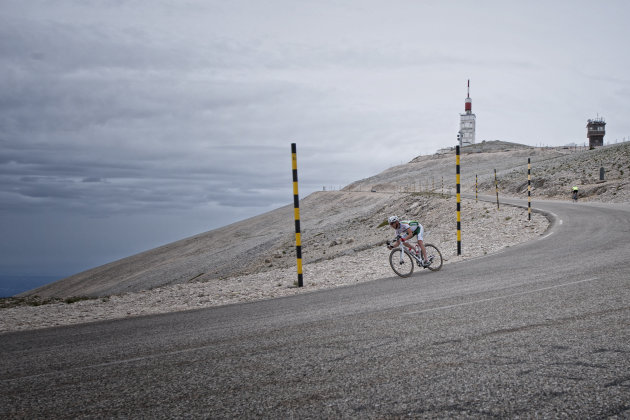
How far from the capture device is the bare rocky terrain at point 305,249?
455 inches

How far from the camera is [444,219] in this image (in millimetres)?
26875

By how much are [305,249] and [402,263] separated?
67.1 feet

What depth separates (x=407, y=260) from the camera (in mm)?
11406

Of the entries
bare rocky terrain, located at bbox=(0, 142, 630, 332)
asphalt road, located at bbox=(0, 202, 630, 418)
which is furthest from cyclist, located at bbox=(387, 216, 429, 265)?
asphalt road, located at bbox=(0, 202, 630, 418)

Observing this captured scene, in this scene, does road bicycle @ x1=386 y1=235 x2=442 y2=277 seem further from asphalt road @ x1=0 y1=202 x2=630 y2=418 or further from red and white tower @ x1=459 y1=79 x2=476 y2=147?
red and white tower @ x1=459 y1=79 x2=476 y2=147

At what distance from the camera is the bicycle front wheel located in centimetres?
1133

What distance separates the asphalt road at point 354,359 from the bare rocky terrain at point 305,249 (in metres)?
3.66

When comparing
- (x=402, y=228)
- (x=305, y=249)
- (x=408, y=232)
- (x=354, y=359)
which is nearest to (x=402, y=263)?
(x=408, y=232)

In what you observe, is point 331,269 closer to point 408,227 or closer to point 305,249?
point 408,227

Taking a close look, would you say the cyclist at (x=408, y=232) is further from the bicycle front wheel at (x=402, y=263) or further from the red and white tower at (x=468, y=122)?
the red and white tower at (x=468, y=122)

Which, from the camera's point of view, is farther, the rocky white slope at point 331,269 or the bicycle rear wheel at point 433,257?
the bicycle rear wheel at point 433,257

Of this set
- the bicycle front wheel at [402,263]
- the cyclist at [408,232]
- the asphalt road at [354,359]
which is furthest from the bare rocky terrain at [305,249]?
the asphalt road at [354,359]

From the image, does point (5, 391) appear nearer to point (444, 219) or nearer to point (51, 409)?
point (51, 409)

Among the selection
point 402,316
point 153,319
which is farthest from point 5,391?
point 402,316
